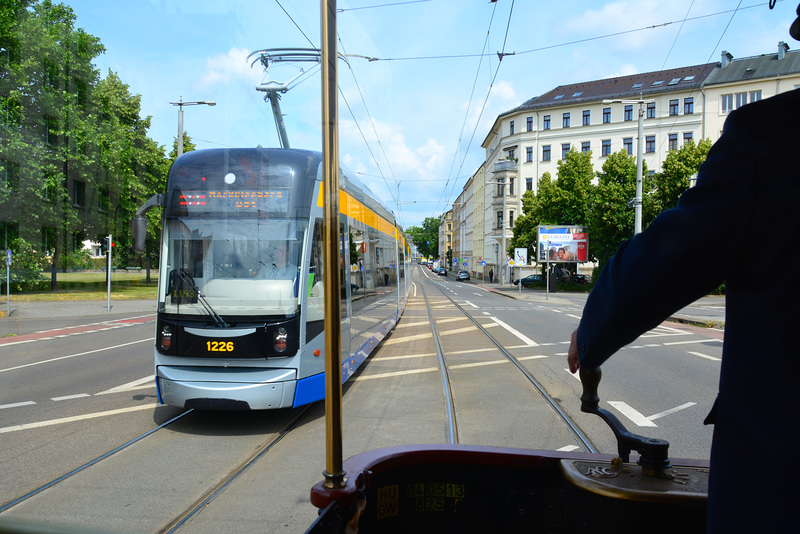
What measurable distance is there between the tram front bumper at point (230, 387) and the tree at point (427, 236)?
303ft

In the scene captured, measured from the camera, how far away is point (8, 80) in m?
1.59

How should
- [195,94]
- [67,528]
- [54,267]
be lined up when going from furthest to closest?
[54,267] → [195,94] → [67,528]

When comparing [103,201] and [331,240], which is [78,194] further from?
[331,240]

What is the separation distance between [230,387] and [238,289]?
0.93 m

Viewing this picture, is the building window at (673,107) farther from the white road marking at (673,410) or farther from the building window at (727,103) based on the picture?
the white road marking at (673,410)

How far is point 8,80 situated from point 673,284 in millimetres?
1805

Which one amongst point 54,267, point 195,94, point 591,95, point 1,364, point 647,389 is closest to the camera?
point 195,94

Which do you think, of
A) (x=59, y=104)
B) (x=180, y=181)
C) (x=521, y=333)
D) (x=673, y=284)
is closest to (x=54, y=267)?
(x=59, y=104)

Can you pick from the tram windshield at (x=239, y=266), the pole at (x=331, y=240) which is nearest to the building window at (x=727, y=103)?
the pole at (x=331, y=240)

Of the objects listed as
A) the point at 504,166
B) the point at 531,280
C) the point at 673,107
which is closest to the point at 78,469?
the point at 673,107

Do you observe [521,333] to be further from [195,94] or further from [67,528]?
[67,528]

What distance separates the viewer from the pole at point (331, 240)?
4.50ft

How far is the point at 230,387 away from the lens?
5.25 meters

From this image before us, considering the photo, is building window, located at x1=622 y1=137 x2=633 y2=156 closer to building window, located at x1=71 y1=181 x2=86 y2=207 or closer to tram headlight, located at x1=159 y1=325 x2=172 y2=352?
building window, located at x1=71 y1=181 x2=86 y2=207
